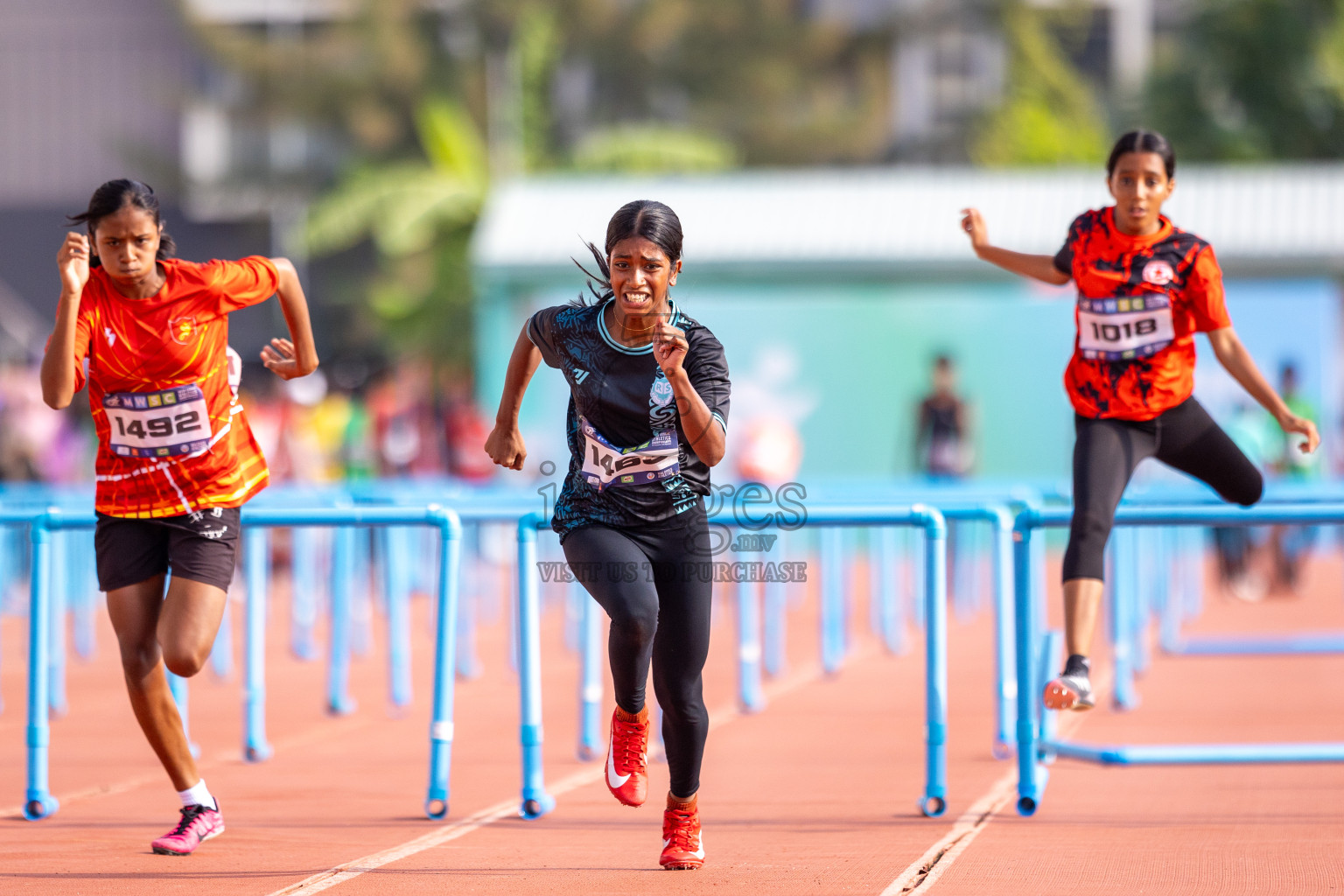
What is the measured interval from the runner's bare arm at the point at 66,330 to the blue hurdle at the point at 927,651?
164cm

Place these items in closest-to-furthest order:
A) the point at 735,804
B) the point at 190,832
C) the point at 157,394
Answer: the point at 157,394
the point at 190,832
the point at 735,804

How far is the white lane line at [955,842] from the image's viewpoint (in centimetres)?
527

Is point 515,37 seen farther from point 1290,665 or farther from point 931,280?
point 1290,665

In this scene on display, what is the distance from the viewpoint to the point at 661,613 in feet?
17.5

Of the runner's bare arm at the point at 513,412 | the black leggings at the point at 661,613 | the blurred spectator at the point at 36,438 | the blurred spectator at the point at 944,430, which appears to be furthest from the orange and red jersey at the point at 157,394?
the blurred spectator at the point at 36,438

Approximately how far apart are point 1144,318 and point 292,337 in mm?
2785

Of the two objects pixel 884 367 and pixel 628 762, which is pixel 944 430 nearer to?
pixel 884 367

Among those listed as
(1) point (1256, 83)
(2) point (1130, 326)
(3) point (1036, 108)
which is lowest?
(2) point (1130, 326)

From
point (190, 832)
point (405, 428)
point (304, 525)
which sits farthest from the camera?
point (405, 428)

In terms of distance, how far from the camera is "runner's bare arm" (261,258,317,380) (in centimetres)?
593

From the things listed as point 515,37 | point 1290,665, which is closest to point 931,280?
point 1290,665

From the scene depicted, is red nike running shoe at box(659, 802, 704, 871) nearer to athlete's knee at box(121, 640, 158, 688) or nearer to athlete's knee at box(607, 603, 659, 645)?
athlete's knee at box(607, 603, 659, 645)

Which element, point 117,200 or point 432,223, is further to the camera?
point 432,223

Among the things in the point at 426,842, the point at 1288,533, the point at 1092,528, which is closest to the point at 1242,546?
the point at 1288,533
